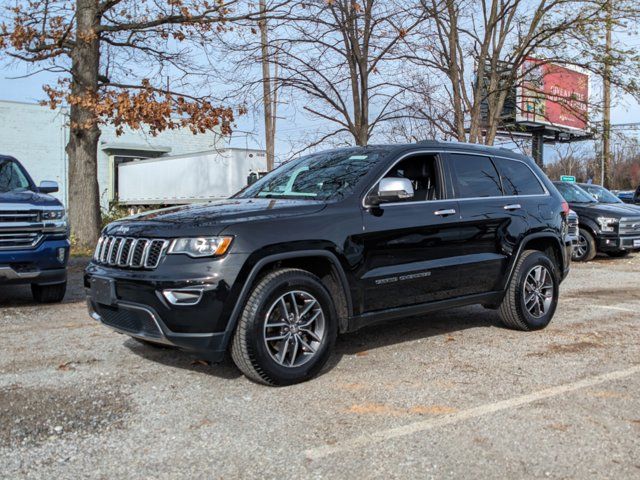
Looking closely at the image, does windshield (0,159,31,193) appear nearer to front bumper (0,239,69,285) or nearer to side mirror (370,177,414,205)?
front bumper (0,239,69,285)

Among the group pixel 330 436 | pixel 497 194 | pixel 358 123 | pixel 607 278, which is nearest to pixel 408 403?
pixel 330 436

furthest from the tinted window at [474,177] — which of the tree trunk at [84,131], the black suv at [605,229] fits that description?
the tree trunk at [84,131]

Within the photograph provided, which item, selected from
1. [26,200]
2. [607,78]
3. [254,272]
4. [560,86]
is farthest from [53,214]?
[560,86]

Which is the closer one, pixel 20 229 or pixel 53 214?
pixel 20 229

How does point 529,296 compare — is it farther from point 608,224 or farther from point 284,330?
point 608,224

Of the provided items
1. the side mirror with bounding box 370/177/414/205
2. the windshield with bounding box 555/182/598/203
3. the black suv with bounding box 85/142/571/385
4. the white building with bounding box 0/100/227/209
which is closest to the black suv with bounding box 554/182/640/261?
the windshield with bounding box 555/182/598/203

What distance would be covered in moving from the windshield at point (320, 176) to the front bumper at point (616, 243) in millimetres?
9799

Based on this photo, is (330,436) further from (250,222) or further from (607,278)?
(607,278)

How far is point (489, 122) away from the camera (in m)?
18.0

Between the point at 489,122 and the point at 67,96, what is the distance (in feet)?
34.9

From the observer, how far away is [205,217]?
460cm

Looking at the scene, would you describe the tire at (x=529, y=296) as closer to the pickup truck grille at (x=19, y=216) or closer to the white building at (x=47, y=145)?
the pickup truck grille at (x=19, y=216)

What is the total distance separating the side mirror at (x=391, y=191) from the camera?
5.08 m

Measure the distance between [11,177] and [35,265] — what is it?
174cm
